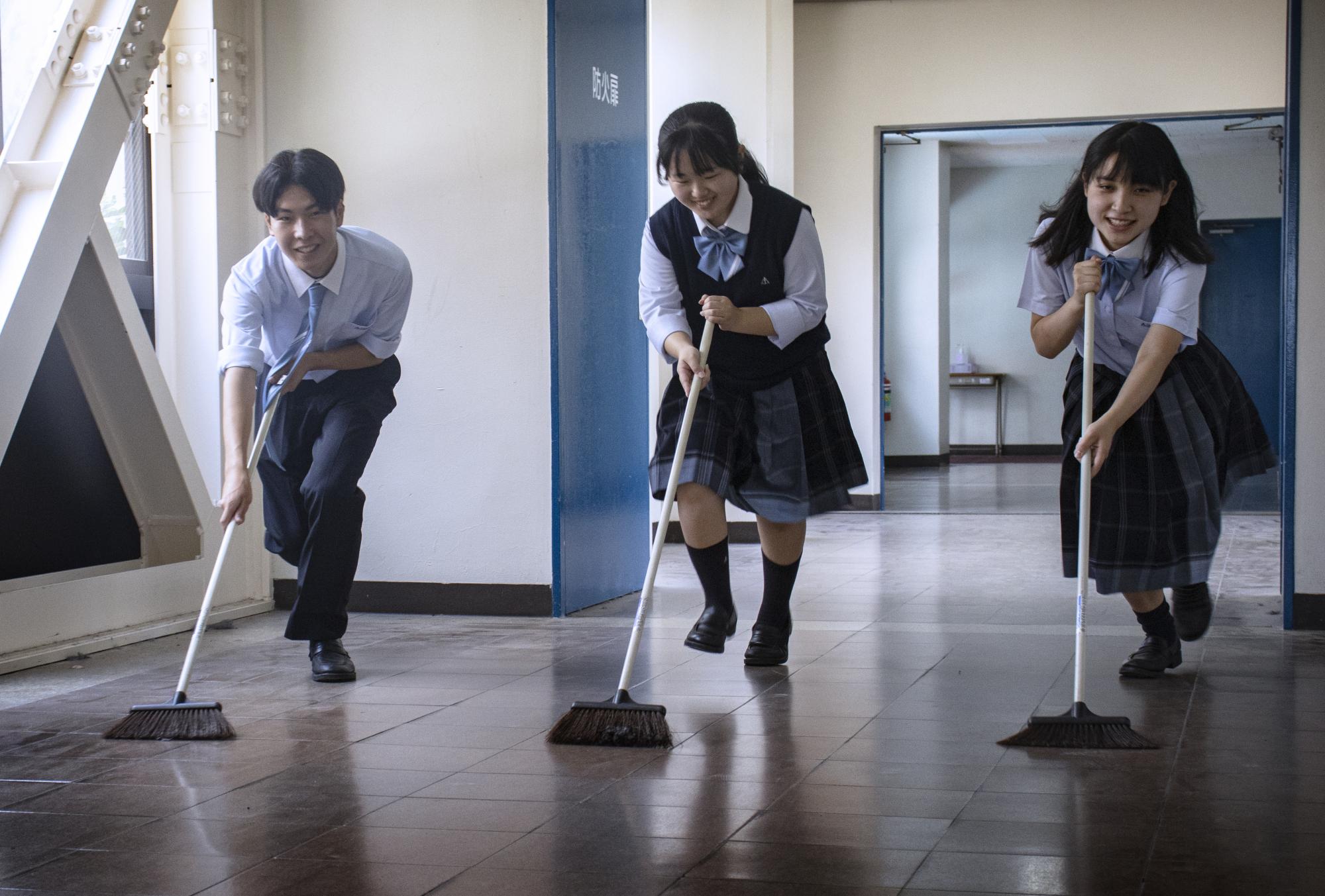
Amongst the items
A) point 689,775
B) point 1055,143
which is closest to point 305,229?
point 689,775

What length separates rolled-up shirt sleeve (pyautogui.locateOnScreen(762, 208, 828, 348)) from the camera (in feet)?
10.6

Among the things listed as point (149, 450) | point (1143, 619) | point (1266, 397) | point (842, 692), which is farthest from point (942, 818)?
point (1266, 397)

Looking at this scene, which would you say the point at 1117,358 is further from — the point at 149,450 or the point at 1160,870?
the point at 149,450

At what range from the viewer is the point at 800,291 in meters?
3.27

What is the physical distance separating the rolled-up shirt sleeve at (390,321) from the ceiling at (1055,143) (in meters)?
8.81

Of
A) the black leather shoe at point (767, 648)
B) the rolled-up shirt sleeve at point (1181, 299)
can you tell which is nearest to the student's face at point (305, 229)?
the black leather shoe at point (767, 648)

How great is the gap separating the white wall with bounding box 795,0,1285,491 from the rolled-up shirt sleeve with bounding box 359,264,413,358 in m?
5.56

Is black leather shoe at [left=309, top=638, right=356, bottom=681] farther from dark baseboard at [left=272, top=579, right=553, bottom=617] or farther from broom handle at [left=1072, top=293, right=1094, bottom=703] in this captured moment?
broom handle at [left=1072, top=293, right=1094, bottom=703]

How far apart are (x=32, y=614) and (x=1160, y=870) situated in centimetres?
295

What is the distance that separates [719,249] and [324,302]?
0.94 metres

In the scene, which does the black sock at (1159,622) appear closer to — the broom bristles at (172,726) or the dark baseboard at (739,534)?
the broom bristles at (172,726)

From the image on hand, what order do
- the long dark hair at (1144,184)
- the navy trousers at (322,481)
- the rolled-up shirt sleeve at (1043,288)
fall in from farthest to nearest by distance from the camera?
the navy trousers at (322,481) → the rolled-up shirt sleeve at (1043,288) → the long dark hair at (1144,184)

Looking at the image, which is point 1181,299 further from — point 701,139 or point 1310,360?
point 1310,360

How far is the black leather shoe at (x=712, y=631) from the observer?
3.28 m
